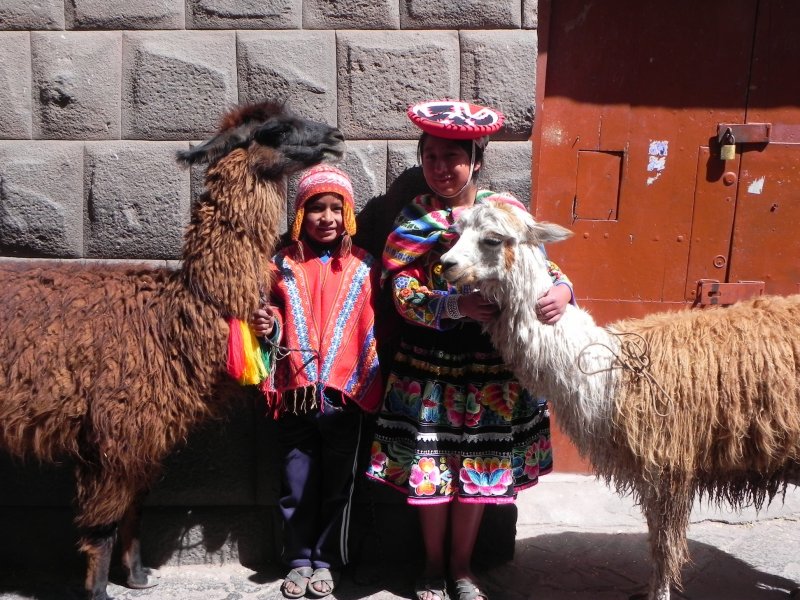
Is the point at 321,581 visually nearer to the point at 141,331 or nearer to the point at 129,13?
the point at 141,331

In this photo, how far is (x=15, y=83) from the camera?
3098 mm

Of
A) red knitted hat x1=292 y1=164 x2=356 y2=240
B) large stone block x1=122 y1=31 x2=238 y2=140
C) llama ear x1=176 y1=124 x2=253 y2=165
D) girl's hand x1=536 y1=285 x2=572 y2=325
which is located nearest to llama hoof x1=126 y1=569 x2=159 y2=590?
red knitted hat x1=292 y1=164 x2=356 y2=240

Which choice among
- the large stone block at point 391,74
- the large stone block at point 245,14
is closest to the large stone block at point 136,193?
the large stone block at point 245,14

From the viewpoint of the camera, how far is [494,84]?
119 inches

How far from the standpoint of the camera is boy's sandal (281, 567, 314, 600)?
297 cm

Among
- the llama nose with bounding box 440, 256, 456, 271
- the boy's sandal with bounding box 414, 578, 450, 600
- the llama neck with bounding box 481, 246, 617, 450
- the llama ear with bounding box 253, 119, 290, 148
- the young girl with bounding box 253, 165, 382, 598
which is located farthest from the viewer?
the boy's sandal with bounding box 414, 578, 450, 600

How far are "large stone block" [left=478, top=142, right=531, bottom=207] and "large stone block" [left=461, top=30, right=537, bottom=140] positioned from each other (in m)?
0.10

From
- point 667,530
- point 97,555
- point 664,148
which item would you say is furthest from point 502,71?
point 97,555

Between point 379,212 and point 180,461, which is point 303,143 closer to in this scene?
point 379,212

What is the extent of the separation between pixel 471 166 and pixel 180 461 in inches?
68.0

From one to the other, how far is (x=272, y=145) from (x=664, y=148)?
1.88m

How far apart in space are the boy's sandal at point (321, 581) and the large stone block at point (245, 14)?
2.18 m

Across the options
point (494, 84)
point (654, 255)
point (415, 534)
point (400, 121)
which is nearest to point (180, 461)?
point (415, 534)

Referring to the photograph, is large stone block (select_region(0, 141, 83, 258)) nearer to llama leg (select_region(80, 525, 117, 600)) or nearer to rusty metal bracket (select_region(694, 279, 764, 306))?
llama leg (select_region(80, 525, 117, 600))
